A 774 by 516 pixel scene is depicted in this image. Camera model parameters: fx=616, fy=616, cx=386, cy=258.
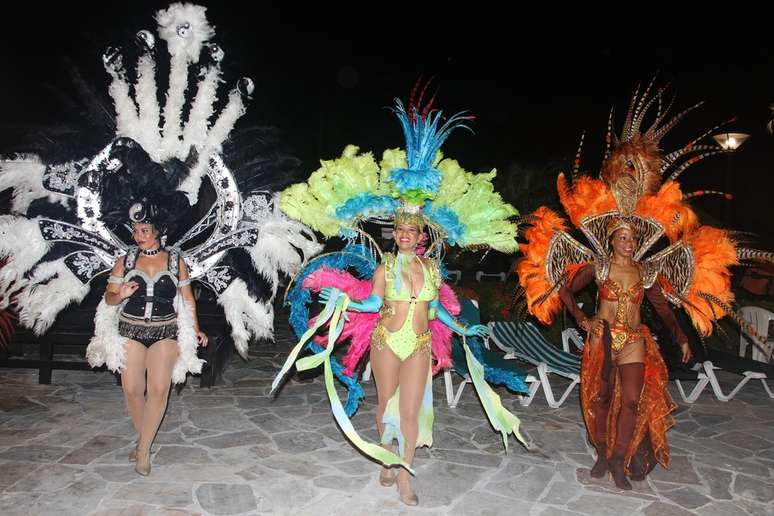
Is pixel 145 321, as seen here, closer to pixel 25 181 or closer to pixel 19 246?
pixel 19 246

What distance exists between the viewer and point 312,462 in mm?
4848

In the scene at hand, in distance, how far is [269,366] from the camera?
7.84 meters

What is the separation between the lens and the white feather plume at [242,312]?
502cm

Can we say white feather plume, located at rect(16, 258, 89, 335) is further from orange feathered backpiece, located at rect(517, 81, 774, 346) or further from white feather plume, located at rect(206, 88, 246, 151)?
orange feathered backpiece, located at rect(517, 81, 774, 346)

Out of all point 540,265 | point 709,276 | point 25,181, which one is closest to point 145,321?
point 25,181

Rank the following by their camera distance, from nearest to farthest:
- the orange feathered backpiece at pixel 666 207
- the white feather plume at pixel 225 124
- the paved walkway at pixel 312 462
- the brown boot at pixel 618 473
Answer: the paved walkway at pixel 312 462 → the brown boot at pixel 618 473 → the orange feathered backpiece at pixel 666 207 → the white feather plume at pixel 225 124

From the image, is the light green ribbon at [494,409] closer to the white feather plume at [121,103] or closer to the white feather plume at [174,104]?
the white feather plume at [174,104]

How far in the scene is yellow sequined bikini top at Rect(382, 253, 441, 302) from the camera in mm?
4207

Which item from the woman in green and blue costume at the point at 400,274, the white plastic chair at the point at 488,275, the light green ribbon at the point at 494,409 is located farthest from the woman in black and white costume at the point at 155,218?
the white plastic chair at the point at 488,275

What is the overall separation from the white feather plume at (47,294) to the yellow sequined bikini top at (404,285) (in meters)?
2.50

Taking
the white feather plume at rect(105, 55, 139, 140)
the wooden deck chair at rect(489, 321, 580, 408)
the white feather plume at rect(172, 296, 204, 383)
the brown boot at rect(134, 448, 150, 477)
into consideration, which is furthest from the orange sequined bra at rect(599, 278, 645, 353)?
the white feather plume at rect(105, 55, 139, 140)

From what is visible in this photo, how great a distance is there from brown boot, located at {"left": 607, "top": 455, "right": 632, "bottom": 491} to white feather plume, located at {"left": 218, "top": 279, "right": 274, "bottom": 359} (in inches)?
112

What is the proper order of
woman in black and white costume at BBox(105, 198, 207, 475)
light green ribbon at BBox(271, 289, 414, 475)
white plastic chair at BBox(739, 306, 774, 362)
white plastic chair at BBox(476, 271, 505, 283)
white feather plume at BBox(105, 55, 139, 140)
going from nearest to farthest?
1. light green ribbon at BBox(271, 289, 414, 475)
2. woman in black and white costume at BBox(105, 198, 207, 475)
3. white feather plume at BBox(105, 55, 139, 140)
4. white plastic chair at BBox(739, 306, 774, 362)
5. white plastic chair at BBox(476, 271, 505, 283)

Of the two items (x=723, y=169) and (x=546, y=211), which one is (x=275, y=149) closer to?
(x=546, y=211)
